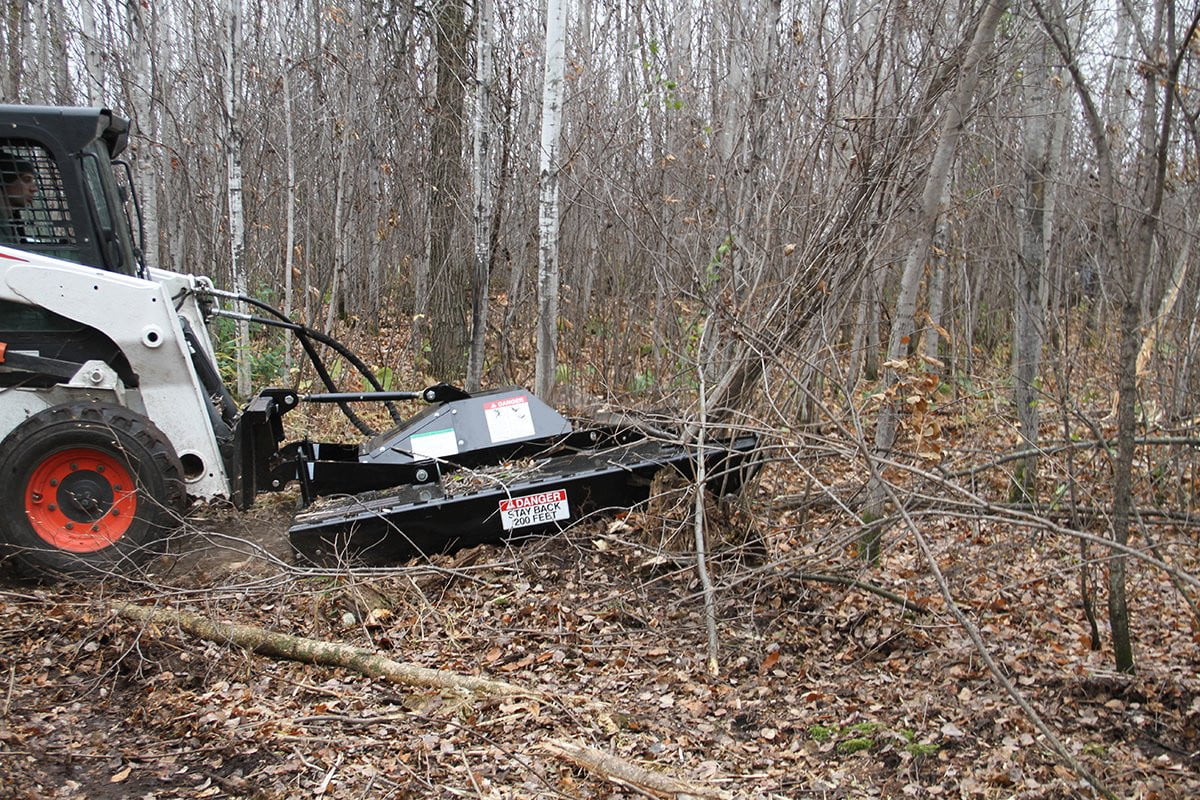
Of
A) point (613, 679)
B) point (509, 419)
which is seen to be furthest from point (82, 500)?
point (613, 679)

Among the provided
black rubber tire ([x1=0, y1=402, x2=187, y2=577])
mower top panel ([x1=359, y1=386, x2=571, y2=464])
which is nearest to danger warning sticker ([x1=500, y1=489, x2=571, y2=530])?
mower top panel ([x1=359, y1=386, x2=571, y2=464])

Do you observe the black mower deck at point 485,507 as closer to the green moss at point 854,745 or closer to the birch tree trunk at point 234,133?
the green moss at point 854,745

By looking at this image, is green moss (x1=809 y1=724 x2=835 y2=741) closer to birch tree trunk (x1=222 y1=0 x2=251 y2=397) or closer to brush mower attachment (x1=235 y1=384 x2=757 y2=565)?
brush mower attachment (x1=235 y1=384 x2=757 y2=565)

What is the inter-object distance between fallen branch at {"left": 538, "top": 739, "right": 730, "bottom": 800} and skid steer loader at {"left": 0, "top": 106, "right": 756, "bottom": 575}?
1969 millimetres

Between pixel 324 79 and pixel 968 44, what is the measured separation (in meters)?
9.32

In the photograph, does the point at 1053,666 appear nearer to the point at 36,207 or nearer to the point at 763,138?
the point at 763,138

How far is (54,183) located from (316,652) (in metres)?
3.27

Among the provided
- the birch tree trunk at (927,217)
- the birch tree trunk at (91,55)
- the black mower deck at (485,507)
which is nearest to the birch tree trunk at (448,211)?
the birch tree trunk at (91,55)

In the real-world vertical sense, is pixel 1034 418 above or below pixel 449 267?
below

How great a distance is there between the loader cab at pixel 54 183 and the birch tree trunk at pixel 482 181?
9.53 feet

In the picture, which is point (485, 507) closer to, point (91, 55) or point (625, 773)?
point (625, 773)

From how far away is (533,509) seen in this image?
18.2 feet

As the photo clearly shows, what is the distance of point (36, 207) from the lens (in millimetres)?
5691

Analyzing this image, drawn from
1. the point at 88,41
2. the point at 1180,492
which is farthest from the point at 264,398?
the point at 88,41
